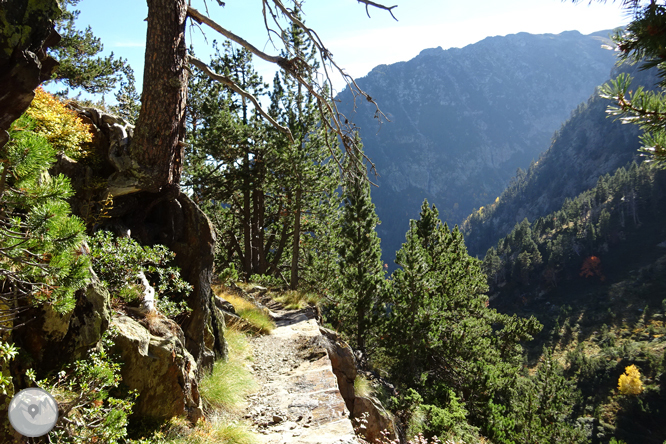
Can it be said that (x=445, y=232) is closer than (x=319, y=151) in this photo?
No

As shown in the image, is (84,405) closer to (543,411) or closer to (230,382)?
(230,382)

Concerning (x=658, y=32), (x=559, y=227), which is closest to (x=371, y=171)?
(x=658, y=32)

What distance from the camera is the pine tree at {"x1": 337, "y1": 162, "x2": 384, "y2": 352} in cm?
1658

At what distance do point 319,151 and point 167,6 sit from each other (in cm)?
1078

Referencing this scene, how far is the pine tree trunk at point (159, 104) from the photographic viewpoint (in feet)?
13.0

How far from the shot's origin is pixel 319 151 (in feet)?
48.1

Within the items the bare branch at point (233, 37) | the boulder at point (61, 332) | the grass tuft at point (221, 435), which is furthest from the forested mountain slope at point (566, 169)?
the boulder at point (61, 332)

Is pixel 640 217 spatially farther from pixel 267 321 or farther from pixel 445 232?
pixel 267 321

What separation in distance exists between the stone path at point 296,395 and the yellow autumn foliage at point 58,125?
378cm

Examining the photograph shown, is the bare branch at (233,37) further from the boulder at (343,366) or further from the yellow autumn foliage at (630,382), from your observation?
the yellow autumn foliage at (630,382)

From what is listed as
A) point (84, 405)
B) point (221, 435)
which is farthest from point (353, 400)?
point (84, 405)

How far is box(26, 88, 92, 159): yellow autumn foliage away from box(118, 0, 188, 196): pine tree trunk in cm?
52

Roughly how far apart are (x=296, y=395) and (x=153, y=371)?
102 inches

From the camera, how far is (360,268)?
1728 centimetres
